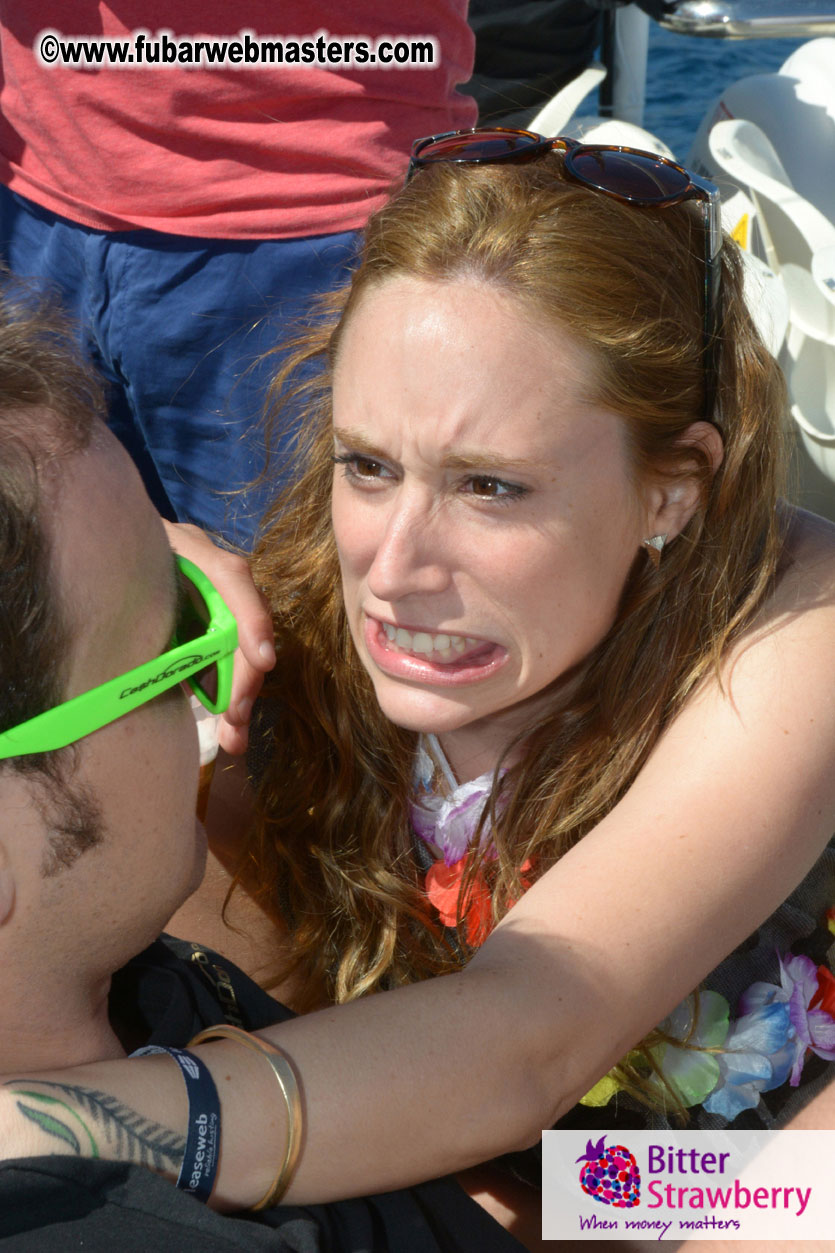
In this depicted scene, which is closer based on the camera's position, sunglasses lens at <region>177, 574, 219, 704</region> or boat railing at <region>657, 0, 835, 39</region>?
sunglasses lens at <region>177, 574, 219, 704</region>

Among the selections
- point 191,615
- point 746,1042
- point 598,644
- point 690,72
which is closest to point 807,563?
point 598,644

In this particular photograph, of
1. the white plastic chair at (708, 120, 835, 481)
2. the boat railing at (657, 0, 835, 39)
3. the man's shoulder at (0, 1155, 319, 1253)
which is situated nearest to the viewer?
the man's shoulder at (0, 1155, 319, 1253)

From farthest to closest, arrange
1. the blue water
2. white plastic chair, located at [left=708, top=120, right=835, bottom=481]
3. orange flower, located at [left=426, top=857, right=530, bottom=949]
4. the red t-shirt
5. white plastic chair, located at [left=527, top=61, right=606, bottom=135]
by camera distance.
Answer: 1. the blue water
2. white plastic chair, located at [left=527, top=61, right=606, bottom=135]
3. white plastic chair, located at [left=708, top=120, right=835, bottom=481]
4. the red t-shirt
5. orange flower, located at [left=426, top=857, right=530, bottom=949]

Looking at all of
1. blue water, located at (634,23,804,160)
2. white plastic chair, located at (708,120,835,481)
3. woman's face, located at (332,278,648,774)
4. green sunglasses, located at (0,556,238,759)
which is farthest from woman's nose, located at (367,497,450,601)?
blue water, located at (634,23,804,160)

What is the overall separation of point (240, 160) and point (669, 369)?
99cm

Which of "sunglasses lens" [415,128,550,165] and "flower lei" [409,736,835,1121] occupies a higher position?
"sunglasses lens" [415,128,550,165]

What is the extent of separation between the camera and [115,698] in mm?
1356

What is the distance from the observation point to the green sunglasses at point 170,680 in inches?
51.0

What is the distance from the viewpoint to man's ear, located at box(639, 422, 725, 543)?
200 centimetres

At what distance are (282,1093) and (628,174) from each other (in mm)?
1420

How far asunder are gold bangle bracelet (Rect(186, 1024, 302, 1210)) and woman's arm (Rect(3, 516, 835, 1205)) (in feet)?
0.04

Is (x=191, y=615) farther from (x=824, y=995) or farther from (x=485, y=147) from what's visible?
(x=824, y=995)

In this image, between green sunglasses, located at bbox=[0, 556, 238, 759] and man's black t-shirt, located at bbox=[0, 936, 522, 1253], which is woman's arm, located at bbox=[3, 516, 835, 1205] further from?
green sunglasses, located at bbox=[0, 556, 238, 759]

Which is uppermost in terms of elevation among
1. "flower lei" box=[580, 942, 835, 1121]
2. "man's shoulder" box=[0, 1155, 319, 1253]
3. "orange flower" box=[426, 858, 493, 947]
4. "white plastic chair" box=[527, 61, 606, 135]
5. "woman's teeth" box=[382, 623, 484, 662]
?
"white plastic chair" box=[527, 61, 606, 135]
